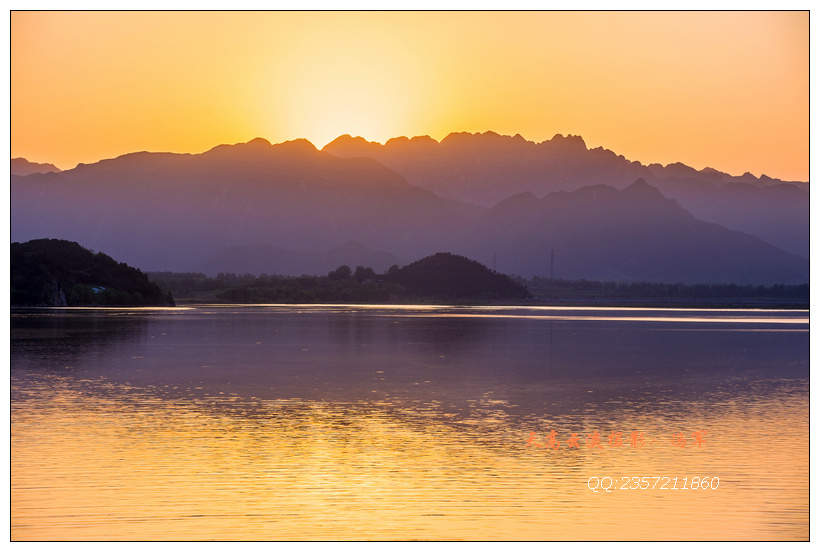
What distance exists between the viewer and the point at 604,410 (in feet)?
93.1

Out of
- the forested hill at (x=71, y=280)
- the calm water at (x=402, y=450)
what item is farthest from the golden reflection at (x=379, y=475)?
the forested hill at (x=71, y=280)

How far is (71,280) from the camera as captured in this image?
14675 cm

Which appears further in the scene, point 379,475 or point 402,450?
point 402,450

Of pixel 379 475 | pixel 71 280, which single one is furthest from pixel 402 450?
pixel 71 280

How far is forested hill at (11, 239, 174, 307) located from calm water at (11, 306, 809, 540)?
99.5 m

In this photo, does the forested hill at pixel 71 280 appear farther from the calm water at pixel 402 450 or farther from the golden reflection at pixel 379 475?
the golden reflection at pixel 379 475

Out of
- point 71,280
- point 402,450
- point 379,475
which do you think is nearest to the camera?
point 379,475

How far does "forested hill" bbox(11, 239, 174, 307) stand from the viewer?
446 feet

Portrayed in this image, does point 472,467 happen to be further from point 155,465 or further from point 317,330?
point 317,330

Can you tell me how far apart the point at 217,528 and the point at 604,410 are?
1598cm

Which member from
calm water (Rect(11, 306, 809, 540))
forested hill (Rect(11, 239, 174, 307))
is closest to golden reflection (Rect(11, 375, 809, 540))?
calm water (Rect(11, 306, 809, 540))

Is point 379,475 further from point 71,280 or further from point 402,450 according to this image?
point 71,280

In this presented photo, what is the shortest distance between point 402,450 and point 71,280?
137 m
